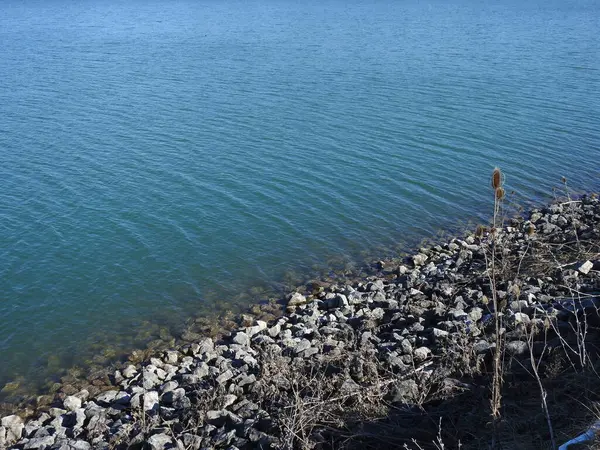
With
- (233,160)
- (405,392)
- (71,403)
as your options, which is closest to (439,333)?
(405,392)

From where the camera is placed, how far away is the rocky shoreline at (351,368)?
28.0 ft

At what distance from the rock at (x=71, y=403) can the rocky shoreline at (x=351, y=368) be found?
0.02 m

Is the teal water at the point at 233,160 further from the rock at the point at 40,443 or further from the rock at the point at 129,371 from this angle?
the rock at the point at 40,443

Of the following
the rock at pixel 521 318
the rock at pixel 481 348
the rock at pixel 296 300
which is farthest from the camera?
the rock at pixel 296 300

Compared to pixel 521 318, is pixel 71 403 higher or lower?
lower

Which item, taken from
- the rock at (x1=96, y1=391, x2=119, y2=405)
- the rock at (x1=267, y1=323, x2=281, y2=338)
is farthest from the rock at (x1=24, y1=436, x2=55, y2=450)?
the rock at (x1=267, y1=323, x2=281, y2=338)

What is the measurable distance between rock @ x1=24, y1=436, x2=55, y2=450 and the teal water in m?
3.11

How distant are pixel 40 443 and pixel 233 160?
1552 cm

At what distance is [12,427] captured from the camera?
34.0ft

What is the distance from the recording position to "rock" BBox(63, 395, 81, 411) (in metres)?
A: 10.9

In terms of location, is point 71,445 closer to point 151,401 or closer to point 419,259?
point 151,401

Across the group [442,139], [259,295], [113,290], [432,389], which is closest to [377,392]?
[432,389]

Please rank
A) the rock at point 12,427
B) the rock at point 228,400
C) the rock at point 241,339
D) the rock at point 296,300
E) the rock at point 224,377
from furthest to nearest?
the rock at point 296,300 < the rock at point 241,339 < the rock at point 224,377 < the rock at point 12,427 < the rock at point 228,400

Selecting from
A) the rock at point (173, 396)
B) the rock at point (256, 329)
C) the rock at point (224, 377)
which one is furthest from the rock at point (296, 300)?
the rock at point (173, 396)
